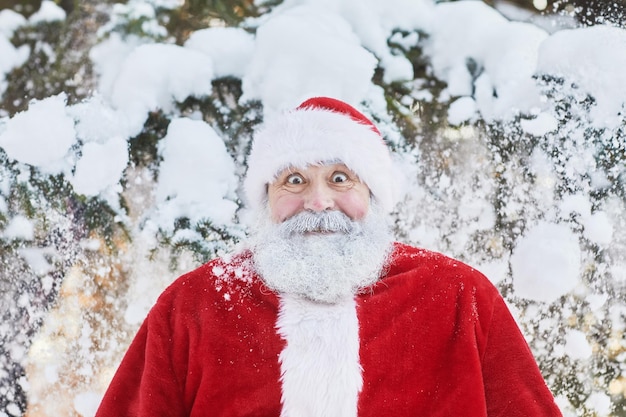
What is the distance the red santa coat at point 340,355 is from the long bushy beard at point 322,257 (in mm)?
41

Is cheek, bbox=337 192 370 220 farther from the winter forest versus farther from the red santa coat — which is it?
the winter forest

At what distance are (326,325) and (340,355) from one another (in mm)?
78

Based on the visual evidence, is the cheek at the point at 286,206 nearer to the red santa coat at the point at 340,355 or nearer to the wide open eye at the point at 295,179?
the wide open eye at the point at 295,179

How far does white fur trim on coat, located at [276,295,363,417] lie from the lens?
1.32 meters

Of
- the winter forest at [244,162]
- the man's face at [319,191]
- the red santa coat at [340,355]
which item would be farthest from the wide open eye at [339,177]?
the winter forest at [244,162]

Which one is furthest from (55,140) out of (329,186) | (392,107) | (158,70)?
Answer: (392,107)

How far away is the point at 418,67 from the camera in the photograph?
1.98m

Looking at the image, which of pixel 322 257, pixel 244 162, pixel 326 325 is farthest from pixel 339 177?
pixel 244 162

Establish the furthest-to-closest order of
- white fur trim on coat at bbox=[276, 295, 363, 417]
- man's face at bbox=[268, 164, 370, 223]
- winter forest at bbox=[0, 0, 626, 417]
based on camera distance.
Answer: winter forest at bbox=[0, 0, 626, 417]
man's face at bbox=[268, 164, 370, 223]
white fur trim on coat at bbox=[276, 295, 363, 417]

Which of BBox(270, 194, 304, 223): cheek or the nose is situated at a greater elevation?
the nose

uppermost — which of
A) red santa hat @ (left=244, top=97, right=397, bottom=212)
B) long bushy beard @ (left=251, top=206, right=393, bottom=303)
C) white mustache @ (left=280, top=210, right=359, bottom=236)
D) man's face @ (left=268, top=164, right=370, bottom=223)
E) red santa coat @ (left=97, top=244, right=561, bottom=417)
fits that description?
red santa hat @ (left=244, top=97, right=397, bottom=212)

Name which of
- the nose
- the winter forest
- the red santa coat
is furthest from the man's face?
the winter forest

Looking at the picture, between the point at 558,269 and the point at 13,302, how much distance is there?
1752 millimetres

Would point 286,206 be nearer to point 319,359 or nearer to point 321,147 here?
point 321,147
